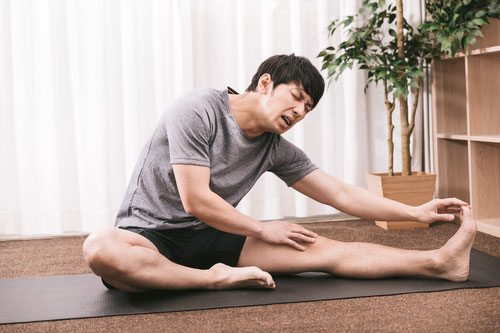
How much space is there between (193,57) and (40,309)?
5.67 feet

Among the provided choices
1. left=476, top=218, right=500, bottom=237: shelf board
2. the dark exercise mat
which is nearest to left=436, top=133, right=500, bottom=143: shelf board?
left=476, top=218, right=500, bottom=237: shelf board

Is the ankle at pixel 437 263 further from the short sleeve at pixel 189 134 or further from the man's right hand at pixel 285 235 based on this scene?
the short sleeve at pixel 189 134

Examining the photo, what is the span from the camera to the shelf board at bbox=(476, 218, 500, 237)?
8.25ft

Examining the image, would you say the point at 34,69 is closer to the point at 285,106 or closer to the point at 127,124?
the point at 127,124

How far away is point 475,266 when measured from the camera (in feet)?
6.27

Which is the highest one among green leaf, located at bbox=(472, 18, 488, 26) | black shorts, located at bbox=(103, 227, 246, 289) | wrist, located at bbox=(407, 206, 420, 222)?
green leaf, located at bbox=(472, 18, 488, 26)

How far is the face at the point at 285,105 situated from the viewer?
5.41ft

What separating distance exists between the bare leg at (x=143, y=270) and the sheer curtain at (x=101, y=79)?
1.38 metres

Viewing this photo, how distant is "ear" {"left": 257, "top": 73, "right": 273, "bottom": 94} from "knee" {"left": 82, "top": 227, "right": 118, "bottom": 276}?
61cm

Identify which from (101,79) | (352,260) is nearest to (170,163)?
(352,260)

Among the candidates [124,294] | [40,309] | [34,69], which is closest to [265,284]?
[124,294]

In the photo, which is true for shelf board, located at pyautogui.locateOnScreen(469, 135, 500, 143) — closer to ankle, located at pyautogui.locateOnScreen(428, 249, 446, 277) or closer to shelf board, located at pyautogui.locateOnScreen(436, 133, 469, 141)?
shelf board, located at pyautogui.locateOnScreen(436, 133, 469, 141)

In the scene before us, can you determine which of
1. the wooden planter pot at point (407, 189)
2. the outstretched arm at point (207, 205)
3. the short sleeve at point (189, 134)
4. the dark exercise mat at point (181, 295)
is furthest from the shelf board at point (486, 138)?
the short sleeve at point (189, 134)

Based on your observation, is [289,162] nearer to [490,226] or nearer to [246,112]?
[246,112]
